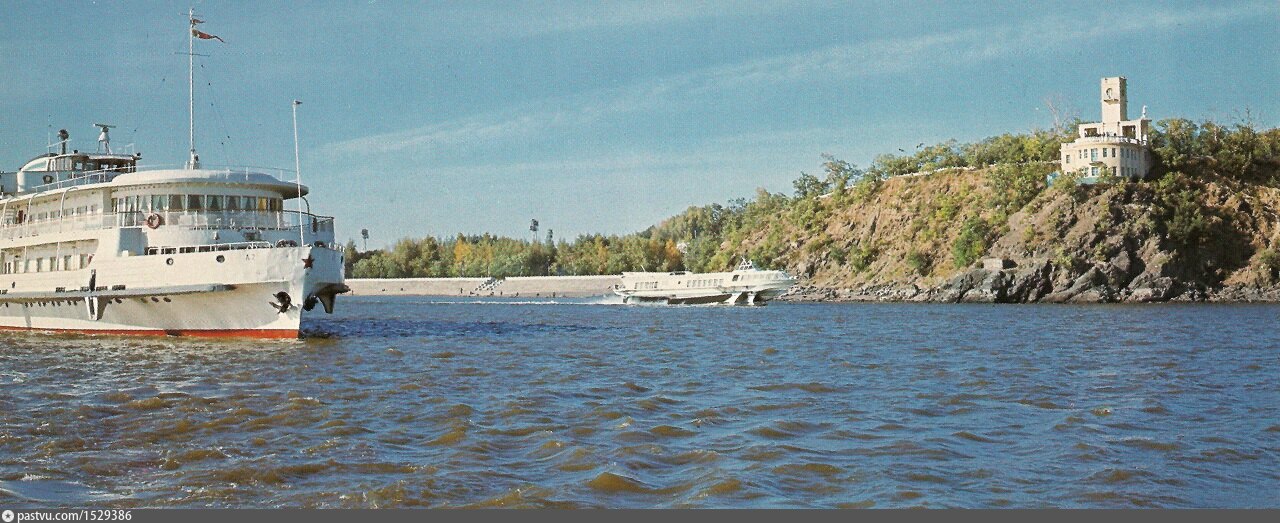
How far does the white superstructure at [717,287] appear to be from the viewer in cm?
8550

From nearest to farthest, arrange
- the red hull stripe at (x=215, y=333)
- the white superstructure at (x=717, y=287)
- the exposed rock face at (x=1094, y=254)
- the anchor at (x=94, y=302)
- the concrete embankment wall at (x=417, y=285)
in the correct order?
the red hull stripe at (x=215, y=333), the anchor at (x=94, y=302), the white superstructure at (x=717, y=287), the exposed rock face at (x=1094, y=254), the concrete embankment wall at (x=417, y=285)

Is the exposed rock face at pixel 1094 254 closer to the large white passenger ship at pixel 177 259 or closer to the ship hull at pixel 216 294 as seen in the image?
the large white passenger ship at pixel 177 259

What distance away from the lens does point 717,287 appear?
87.0m

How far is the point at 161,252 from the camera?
38188 mm


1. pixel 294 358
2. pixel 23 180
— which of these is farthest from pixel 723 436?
pixel 23 180

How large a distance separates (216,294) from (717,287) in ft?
180

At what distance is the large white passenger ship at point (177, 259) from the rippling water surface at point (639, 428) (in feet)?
12.2

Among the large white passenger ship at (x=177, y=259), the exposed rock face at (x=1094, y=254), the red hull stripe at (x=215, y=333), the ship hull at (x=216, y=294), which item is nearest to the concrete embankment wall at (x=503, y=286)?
the exposed rock face at (x=1094, y=254)

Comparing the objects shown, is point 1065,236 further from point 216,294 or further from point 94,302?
point 94,302

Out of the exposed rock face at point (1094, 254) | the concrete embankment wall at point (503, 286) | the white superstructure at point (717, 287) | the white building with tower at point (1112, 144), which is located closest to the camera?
the white superstructure at point (717, 287)

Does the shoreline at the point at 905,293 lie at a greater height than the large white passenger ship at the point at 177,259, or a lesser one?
lesser

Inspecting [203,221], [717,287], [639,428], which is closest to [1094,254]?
[717,287]

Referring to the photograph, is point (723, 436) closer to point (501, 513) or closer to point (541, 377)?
point (501, 513)

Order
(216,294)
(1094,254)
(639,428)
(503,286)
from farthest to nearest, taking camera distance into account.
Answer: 1. (503,286)
2. (1094,254)
3. (216,294)
4. (639,428)
